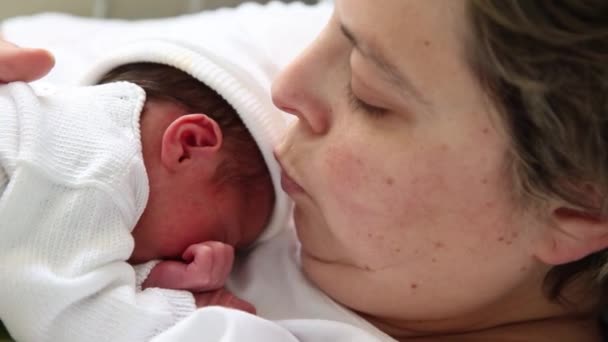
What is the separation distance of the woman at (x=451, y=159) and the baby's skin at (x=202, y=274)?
100 millimetres

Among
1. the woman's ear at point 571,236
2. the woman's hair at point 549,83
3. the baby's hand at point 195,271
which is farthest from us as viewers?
the baby's hand at point 195,271

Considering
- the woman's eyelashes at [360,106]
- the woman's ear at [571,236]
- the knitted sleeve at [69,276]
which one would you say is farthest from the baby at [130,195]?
the woman's ear at [571,236]

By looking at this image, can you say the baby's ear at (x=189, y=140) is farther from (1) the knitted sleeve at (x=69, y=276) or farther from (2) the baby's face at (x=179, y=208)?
(1) the knitted sleeve at (x=69, y=276)

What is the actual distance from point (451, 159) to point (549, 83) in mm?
119

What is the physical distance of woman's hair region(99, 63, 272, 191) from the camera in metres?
0.93

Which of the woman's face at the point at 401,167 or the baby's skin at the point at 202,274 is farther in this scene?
the baby's skin at the point at 202,274

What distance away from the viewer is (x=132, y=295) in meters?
0.76

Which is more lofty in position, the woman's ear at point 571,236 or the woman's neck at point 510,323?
the woman's ear at point 571,236

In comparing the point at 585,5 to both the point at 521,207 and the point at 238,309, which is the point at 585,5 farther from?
the point at 238,309

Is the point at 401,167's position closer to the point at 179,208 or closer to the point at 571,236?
the point at 571,236

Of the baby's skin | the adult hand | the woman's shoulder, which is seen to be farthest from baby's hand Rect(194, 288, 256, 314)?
the adult hand

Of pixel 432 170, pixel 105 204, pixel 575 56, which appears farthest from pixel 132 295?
pixel 575 56

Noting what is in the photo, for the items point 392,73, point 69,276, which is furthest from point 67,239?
point 392,73

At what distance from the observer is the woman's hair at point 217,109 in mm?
926
